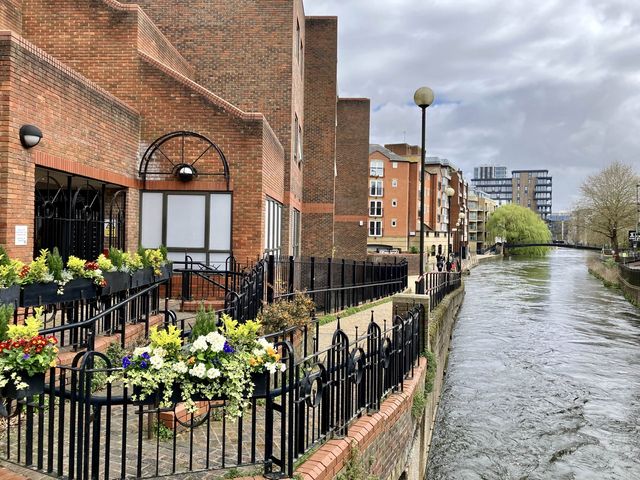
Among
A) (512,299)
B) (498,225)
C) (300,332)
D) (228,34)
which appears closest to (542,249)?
(498,225)

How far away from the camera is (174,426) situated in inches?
175

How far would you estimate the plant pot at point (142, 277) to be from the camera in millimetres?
8481

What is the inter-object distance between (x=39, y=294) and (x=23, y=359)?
104 inches

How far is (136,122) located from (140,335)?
6917mm

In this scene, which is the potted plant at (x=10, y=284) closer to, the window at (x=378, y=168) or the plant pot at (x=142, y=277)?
the plant pot at (x=142, y=277)

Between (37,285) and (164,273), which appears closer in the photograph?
(37,285)

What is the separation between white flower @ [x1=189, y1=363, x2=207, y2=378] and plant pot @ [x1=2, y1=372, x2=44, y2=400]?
1.13 m

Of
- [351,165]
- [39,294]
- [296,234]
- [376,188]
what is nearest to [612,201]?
[376,188]

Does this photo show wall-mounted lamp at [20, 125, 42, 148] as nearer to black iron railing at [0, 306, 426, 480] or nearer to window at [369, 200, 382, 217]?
black iron railing at [0, 306, 426, 480]

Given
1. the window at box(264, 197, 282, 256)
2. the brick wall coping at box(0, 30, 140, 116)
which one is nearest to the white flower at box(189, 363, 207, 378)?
the brick wall coping at box(0, 30, 140, 116)

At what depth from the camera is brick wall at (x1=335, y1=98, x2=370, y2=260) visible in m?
30.8

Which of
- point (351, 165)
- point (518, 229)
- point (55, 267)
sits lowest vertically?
point (55, 267)

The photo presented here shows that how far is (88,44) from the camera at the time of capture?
13.5 metres

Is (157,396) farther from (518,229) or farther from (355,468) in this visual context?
(518,229)
